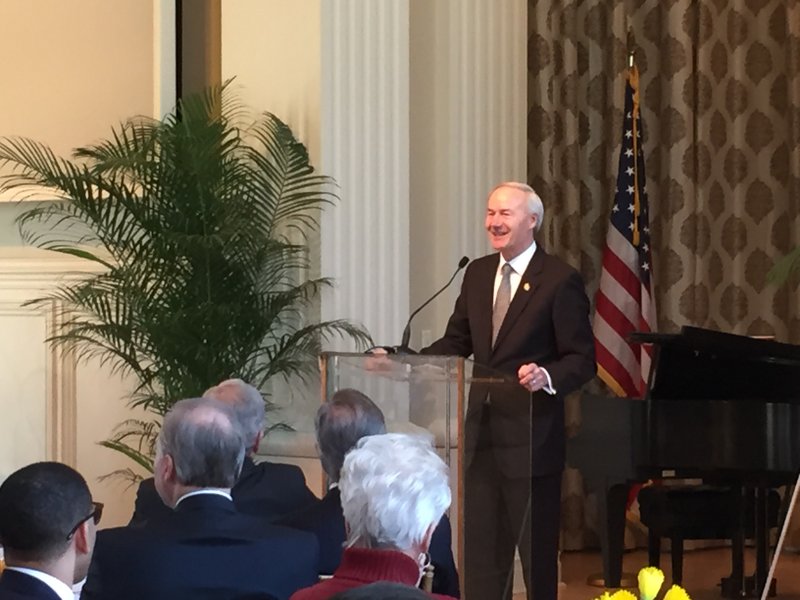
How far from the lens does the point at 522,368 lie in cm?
396

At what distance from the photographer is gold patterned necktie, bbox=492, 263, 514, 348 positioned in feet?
14.5

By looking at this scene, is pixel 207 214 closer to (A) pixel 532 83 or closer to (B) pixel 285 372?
(B) pixel 285 372

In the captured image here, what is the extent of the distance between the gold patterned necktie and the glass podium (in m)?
0.52

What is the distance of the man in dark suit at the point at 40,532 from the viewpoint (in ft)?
6.93

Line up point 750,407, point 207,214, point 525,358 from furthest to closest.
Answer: point 207,214 < point 750,407 < point 525,358

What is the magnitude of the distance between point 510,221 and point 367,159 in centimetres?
150

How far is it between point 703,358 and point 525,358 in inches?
37.9

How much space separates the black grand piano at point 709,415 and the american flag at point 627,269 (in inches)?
63.5

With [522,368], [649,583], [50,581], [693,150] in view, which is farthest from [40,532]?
[693,150]

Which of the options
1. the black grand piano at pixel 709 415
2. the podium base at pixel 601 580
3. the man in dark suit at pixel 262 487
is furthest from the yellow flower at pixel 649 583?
the podium base at pixel 601 580

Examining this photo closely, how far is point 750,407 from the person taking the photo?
4828mm

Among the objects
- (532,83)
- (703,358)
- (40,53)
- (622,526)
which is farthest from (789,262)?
(40,53)

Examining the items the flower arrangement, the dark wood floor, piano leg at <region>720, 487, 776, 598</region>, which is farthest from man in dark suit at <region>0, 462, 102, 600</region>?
the dark wood floor

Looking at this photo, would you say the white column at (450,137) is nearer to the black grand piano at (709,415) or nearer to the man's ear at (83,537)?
the black grand piano at (709,415)
